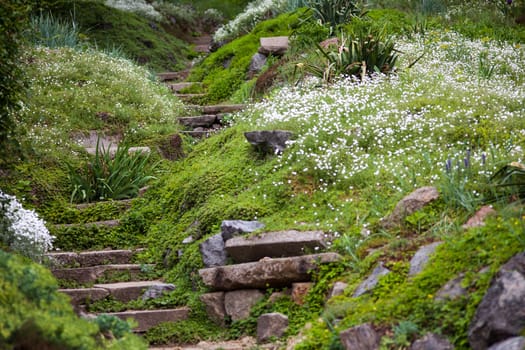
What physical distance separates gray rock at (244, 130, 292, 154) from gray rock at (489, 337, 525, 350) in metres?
4.49

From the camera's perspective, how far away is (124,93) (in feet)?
41.5

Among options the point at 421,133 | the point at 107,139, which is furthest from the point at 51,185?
the point at 421,133

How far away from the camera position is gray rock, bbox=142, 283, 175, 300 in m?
7.46

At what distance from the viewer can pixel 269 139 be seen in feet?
28.6

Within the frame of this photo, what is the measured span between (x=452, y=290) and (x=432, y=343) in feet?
1.50

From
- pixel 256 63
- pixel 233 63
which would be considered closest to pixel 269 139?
pixel 256 63

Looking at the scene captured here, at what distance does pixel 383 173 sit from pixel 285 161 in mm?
1273

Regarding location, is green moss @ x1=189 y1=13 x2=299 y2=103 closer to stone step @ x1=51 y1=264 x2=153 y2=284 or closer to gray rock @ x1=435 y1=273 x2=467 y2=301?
stone step @ x1=51 y1=264 x2=153 y2=284

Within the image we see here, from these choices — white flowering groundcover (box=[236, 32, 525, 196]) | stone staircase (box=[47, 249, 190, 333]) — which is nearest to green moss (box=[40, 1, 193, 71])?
white flowering groundcover (box=[236, 32, 525, 196])

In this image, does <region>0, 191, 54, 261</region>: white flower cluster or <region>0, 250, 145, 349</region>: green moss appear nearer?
<region>0, 250, 145, 349</region>: green moss

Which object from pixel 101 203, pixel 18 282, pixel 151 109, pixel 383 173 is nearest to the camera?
pixel 18 282

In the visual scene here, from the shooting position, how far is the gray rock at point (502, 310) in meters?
4.38

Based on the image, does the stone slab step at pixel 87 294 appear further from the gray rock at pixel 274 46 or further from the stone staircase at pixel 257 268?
the gray rock at pixel 274 46

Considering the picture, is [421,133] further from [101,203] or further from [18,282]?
[18,282]
